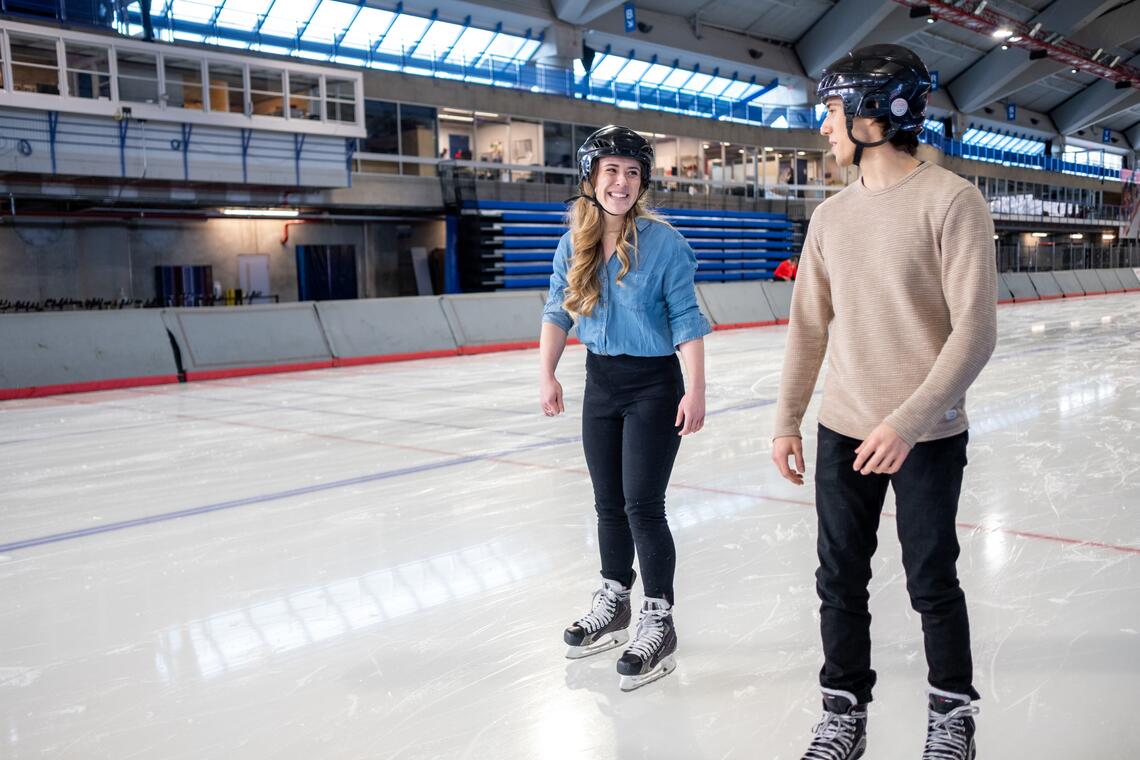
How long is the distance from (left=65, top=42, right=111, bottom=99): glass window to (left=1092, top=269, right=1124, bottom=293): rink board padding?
3008cm

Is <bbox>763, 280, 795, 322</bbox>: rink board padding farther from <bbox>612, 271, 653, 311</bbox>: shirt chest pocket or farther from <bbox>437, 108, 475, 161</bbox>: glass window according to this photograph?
<bbox>612, 271, 653, 311</bbox>: shirt chest pocket

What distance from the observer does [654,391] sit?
9.34 ft

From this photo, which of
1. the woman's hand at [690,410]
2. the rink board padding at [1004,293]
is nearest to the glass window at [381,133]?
the rink board padding at [1004,293]

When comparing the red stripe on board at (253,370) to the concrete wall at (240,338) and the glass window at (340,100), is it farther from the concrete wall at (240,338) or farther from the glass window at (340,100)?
the glass window at (340,100)

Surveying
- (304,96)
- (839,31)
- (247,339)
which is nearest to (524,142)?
(304,96)

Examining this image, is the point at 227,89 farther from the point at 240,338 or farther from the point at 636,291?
the point at 636,291

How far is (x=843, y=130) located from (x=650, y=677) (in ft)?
5.16

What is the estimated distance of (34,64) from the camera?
55.4 ft

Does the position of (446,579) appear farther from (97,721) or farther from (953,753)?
(953,753)

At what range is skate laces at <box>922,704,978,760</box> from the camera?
2.12 metres

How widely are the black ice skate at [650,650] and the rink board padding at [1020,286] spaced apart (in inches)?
1105

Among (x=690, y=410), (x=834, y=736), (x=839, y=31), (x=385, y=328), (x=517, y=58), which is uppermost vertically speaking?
(x=839, y=31)

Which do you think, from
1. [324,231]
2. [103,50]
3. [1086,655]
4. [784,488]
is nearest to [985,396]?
[784,488]

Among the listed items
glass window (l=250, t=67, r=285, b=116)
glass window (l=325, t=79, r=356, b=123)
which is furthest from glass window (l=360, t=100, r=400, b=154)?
glass window (l=250, t=67, r=285, b=116)
